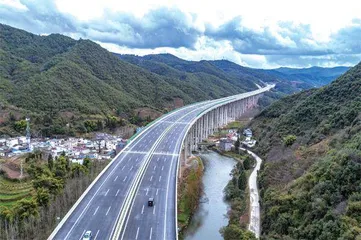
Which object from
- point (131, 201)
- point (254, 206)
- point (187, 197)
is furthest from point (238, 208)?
point (131, 201)

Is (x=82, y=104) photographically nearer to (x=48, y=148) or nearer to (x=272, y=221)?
(x=48, y=148)

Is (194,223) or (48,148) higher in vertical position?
(48,148)

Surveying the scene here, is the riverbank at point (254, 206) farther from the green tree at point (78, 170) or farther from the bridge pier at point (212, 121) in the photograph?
the green tree at point (78, 170)

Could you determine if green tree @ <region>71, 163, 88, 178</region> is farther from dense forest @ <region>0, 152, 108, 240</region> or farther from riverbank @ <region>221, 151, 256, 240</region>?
riverbank @ <region>221, 151, 256, 240</region>

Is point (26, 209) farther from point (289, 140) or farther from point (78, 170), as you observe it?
point (289, 140)

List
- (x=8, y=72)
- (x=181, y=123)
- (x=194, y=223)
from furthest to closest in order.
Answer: (x=8, y=72) < (x=181, y=123) < (x=194, y=223)

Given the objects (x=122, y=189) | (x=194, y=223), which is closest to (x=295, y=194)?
(x=194, y=223)

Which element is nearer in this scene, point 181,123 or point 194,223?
point 194,223

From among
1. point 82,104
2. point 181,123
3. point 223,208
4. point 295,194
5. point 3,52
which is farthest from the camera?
point 3,52
